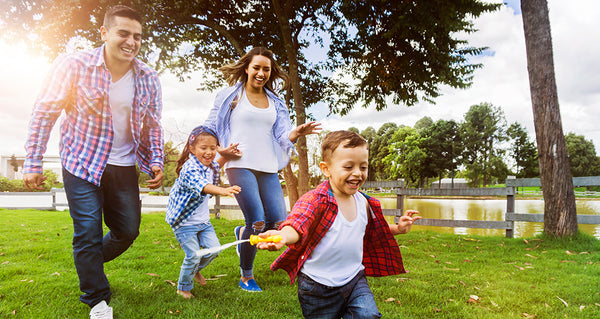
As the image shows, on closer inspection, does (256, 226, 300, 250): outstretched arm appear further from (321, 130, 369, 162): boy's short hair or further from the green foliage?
the green foliage

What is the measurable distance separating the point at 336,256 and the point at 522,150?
54.2 meters

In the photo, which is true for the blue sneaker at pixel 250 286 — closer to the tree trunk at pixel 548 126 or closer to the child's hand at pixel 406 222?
the child's hand at pixel 406 222

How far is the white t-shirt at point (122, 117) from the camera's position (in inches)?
112

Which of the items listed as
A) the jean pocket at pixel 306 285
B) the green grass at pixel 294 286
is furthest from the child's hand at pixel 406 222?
the green grass at pixel 294 286

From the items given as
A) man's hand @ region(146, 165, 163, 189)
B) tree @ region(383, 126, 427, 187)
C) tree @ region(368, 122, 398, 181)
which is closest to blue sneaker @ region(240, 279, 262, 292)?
man's hand @ region(146, 165, 163, 189)

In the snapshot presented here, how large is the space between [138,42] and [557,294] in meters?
5.00

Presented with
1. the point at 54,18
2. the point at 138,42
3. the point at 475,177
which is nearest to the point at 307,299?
the point at 138,42

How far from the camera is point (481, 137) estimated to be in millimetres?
47781

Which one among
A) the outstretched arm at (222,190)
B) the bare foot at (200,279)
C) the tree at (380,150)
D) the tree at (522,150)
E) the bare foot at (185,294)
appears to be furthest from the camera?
the tree at (380,150)

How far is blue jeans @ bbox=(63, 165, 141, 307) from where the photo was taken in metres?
2.65

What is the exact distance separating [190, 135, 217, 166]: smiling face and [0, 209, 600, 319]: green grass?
1.40 m

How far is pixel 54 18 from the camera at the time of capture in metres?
8.37

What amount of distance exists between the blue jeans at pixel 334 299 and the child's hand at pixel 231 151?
173 cm

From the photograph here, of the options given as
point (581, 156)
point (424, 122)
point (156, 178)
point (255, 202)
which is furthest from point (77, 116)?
point (581, 156)
